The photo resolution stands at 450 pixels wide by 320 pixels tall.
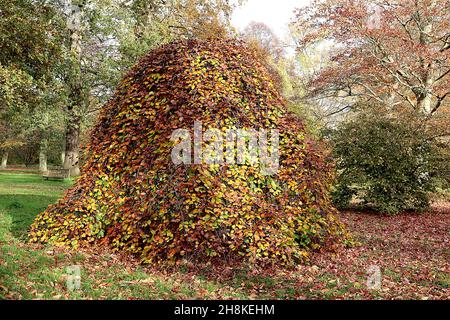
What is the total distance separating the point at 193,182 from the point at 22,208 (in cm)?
582

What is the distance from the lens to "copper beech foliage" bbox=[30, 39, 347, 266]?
16.8 ft

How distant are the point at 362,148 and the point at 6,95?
10.5m

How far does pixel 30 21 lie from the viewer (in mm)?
10234

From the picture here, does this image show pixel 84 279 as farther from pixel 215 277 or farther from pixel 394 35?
pixel 394 35

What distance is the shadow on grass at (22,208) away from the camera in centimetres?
695

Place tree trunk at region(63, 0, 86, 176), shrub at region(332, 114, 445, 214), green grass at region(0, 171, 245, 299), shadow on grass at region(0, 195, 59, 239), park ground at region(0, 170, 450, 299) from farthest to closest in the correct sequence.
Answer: tree trunk at region(63, 0, 86, 176) → shrub at region(332, 114, 445, 214) → shadow on grass at region(0, 195, 59, 239) → park ground at region(0, 170, 450, 299) → green grass at region(0, 171, 245, 299)

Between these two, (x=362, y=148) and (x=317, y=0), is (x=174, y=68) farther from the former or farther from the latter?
(x=317, y=0)

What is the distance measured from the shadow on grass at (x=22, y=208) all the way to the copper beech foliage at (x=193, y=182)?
47.0 inches

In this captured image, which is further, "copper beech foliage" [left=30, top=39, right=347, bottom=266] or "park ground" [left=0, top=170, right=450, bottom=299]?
"copper beech foliage" [left=30, top=39, right=347, bottom=266]

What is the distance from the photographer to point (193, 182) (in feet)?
17.0

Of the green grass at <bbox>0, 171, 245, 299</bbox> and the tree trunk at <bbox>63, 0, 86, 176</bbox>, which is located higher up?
the tree trunk at <bbox>63, 0, 86, 176</bbox>

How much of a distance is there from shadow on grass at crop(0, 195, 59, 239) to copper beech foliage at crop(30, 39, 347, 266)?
119 centimetres

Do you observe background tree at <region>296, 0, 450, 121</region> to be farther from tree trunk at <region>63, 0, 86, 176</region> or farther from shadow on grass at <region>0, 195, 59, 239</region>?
shadow on grass at <region>0, 195, 59, 239</region>

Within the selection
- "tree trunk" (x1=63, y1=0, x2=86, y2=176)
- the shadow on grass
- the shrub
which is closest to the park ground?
the shadow on grass
